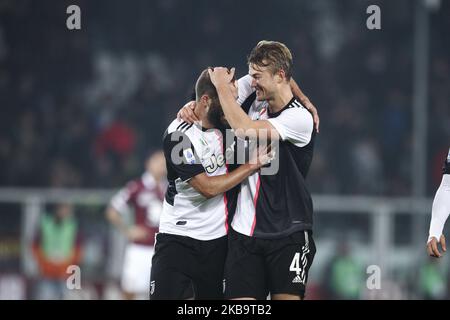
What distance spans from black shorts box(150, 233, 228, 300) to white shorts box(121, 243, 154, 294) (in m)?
4.60

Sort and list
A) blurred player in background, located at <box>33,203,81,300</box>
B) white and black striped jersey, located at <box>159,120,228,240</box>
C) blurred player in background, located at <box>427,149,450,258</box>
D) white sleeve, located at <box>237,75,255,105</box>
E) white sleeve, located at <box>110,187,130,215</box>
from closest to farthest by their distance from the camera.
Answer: blurred player in background, located at <box>427,149,450,258</box>
white and black striped jersey, located at <box>159,120,228,240</box>
white sleeve, located at <box>237,75,255,105</box>
white sleeve, located at <box>110,187,130,215</box>
blurred player in background, located at <box>33,203,81,300</box>

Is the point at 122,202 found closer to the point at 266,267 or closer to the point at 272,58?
the point at 266,267

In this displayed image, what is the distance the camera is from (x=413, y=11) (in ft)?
54.3

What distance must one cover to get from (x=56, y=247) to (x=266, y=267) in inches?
270

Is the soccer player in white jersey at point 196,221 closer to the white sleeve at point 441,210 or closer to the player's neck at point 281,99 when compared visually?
the player's neck at point 281,99

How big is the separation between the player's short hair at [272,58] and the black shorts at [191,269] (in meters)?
1.09

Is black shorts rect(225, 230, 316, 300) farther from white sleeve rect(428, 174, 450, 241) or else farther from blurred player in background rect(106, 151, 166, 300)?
blurred player in background rect(106, 151, 166, 300)

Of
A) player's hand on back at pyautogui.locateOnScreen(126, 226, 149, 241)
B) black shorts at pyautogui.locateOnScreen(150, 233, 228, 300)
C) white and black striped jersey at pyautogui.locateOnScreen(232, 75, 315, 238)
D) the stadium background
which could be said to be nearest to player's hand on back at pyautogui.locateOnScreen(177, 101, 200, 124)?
white and black striped jersey at pyautogui.locateOnScreen(232, 75, 315, 238)

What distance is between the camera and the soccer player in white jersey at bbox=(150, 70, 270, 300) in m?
6.13

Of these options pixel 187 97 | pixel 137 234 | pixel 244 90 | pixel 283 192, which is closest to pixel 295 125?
pixel 283 192

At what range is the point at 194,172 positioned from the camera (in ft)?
19.9

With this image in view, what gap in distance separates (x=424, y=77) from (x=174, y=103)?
399 cm

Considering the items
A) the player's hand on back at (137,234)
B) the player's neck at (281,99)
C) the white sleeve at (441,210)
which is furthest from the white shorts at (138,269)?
the white sleeve at (441,210)
